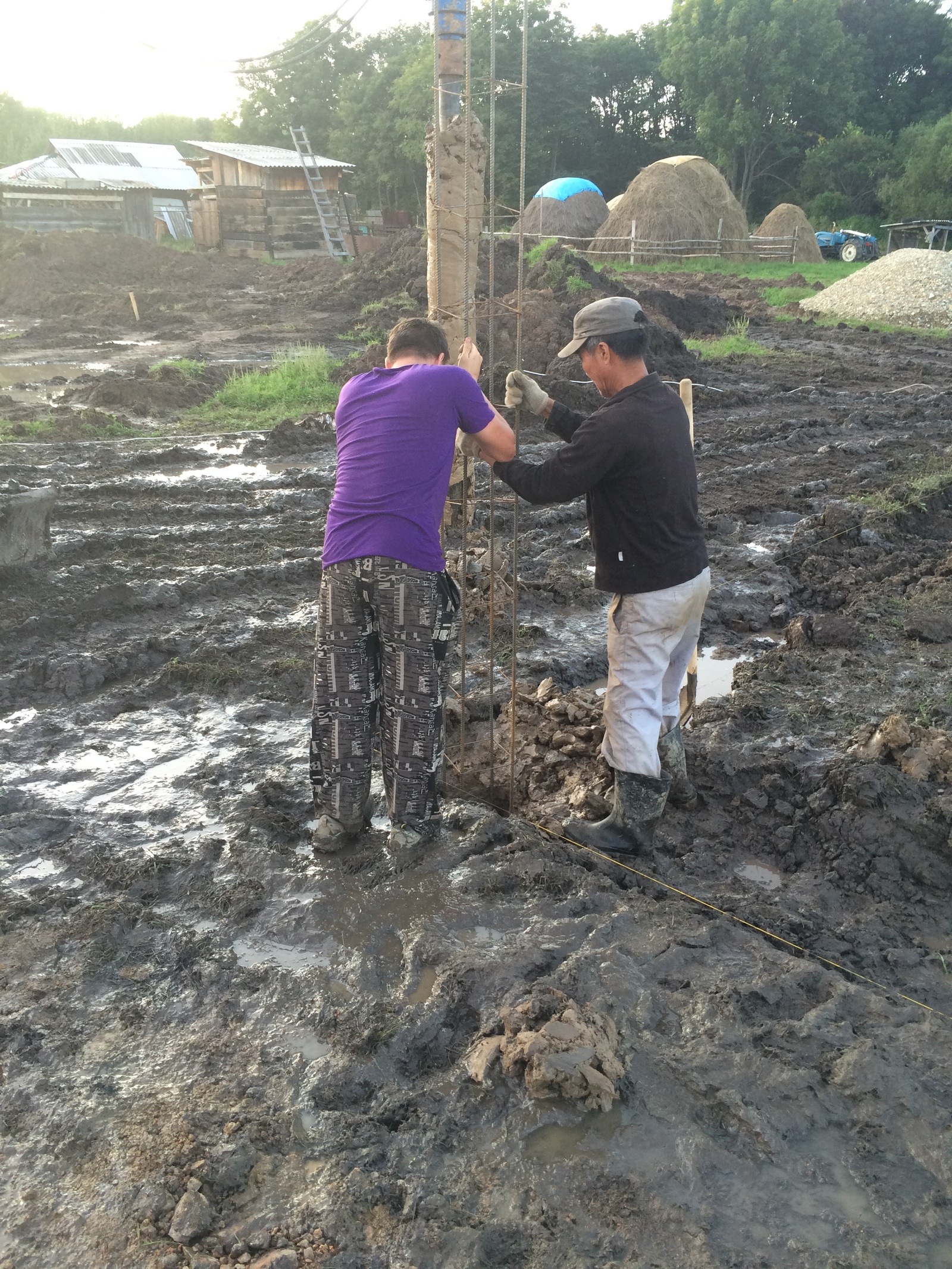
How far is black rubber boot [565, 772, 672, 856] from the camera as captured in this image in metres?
4.08

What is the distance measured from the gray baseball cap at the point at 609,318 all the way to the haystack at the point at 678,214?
103ft

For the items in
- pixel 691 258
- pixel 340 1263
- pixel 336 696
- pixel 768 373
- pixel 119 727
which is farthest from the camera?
pixel 691 258

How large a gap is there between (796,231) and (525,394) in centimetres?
3552

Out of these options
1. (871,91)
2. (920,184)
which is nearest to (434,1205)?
(920,184)

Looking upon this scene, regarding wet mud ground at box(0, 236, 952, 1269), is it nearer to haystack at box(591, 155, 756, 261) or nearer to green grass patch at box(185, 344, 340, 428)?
green grass patch at box(185, 344, 340, 428)

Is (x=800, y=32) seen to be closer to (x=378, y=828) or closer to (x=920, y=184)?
(x=920, y=184)

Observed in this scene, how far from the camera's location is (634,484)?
3814 mm

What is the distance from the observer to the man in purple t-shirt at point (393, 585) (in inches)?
149

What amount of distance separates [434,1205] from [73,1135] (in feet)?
3.44

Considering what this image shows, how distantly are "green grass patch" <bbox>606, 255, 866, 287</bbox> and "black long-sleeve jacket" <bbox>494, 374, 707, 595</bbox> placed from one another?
28489 mm

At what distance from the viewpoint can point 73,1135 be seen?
2.72m

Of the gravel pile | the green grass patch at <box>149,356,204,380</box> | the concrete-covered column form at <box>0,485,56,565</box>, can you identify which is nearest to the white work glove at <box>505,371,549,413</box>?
the concrete-covered column form at <box>0,485,56,565</box>

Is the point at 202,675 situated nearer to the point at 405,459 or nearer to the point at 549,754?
the point at 549,754

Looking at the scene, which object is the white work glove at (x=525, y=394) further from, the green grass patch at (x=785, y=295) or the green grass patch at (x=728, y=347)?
the green grass patch at (x=785, y=295)
